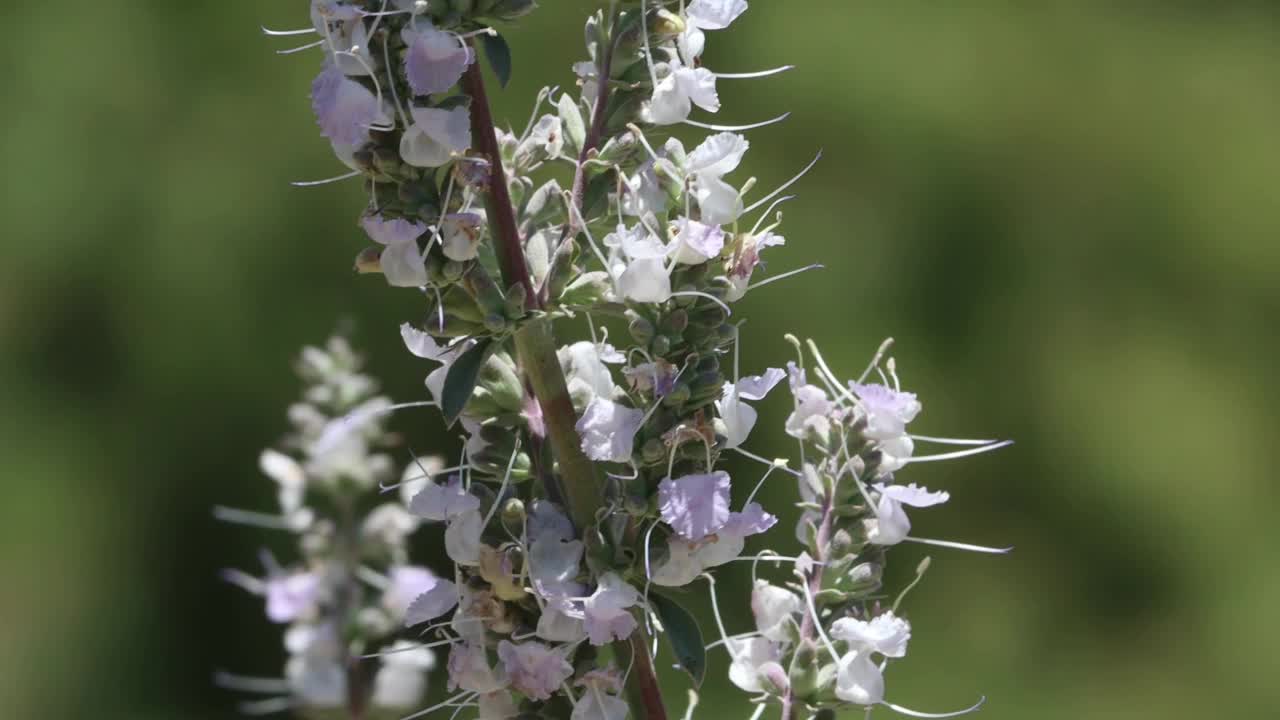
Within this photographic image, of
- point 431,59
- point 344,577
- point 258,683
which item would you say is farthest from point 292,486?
point 431,59

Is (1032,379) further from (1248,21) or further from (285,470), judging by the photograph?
(285,470)

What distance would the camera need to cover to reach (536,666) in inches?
18.5

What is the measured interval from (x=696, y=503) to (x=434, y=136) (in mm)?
147

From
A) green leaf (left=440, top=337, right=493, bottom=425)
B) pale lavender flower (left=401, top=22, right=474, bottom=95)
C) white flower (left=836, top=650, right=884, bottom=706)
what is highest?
pale lavender flower (left=401, top=22, right=474, bottom=95)

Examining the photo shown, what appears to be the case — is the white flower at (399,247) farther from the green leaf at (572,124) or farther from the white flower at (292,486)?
the white flower at (292,486)

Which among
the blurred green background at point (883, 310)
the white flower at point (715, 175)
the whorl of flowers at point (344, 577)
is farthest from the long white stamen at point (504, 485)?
the blurred green background at point (883, 310)

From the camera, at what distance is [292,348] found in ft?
5.91

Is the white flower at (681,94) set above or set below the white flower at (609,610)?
above

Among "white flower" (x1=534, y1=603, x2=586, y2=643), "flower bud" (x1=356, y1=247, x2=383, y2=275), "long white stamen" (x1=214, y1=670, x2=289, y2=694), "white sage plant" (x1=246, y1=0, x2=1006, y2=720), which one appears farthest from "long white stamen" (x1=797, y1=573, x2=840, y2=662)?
"long white stamen" (x1=214, y1=670, x2=289, y2=694)

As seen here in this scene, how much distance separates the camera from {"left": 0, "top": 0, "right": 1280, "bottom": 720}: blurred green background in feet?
5.19

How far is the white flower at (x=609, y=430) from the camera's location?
1.50 feet

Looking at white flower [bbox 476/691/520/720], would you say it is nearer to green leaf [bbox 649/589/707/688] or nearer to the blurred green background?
green leaf [bbox 649/589/707/688]

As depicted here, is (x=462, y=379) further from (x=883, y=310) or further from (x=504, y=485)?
(x=883, y=310)

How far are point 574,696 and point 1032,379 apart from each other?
125 centimetres
